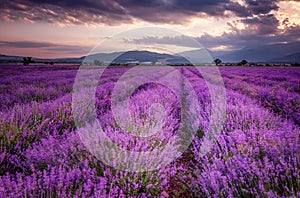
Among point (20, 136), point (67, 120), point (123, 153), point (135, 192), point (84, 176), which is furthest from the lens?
point (67, 120)

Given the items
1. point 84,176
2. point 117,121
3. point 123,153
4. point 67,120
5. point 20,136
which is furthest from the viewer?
point 67,120

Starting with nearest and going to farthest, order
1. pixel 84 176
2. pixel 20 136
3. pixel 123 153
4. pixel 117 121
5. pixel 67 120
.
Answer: pixel 84 176 < pixel 123 153 < pixel 20 136 < pixel 117 121 < pixel 67 120

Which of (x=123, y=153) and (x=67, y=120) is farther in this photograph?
(x=67, y=120)

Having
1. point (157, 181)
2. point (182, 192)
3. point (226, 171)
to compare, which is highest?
point (226, 171)

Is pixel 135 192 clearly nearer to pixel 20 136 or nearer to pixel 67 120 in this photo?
pixel 20 136

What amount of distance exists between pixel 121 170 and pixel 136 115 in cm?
148

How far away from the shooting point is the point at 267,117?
3.56 m

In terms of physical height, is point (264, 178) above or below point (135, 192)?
above

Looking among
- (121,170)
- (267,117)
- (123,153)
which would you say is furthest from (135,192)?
(267,117)

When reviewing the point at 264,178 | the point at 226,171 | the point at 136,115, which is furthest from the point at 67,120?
the point at 264,178

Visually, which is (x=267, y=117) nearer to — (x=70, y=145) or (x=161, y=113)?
(x=161, y=113)

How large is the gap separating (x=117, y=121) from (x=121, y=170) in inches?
52.8

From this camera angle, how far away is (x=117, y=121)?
11.6ft

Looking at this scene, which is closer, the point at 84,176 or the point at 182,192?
the point at 84,176
